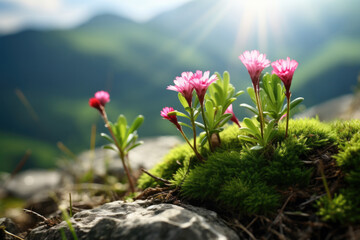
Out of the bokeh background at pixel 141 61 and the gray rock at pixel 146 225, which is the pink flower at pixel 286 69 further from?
the bokeh background at pixel 141 61

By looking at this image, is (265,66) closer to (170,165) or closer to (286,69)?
(286,69)

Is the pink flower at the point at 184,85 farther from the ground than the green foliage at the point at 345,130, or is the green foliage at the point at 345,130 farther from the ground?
the pink flower at the point at 184,85

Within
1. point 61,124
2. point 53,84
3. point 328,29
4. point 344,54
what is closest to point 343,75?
point 344,54

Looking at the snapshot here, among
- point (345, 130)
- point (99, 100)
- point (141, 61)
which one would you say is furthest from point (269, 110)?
point (141, 61)

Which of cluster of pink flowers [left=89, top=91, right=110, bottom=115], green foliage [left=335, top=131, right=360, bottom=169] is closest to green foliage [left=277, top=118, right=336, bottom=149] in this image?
green foliage [left=335, top=131, right=360, bottom=169]

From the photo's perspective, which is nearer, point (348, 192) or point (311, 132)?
point (348, 192)

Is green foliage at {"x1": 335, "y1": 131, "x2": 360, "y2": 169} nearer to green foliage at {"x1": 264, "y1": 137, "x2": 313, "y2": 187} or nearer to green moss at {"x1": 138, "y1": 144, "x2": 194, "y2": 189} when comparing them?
green foliage at {"x1": 264, "y1": 137, "x2": 313, "y2": 187}

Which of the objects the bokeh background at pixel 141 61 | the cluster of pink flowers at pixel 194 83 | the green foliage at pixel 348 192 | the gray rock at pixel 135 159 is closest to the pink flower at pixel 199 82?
the cluster of pink flowers at pixel 194 83
